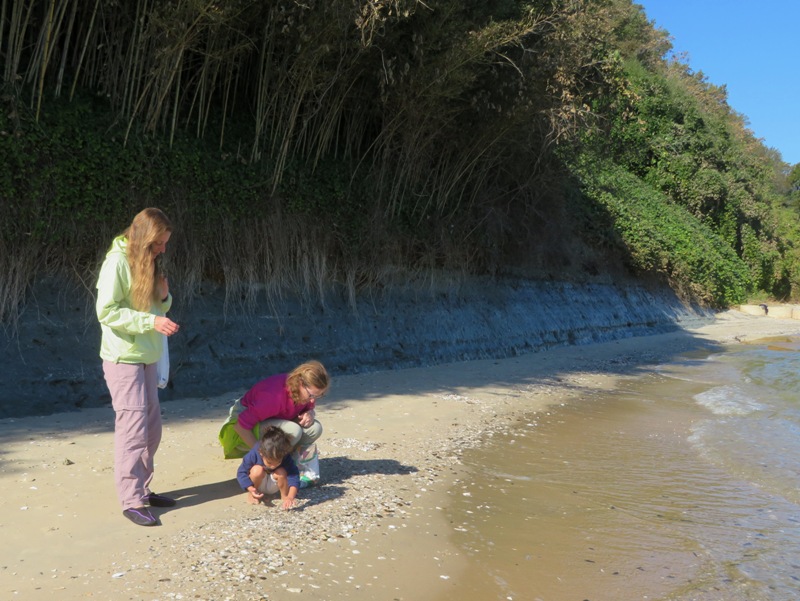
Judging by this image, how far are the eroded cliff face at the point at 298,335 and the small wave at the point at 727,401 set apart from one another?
3073mm

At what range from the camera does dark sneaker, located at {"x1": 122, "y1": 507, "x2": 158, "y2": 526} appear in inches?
151

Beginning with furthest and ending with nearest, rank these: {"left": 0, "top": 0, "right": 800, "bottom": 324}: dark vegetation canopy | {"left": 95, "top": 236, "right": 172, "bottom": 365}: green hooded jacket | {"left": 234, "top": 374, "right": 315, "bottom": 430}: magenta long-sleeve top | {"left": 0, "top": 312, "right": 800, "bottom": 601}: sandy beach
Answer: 1. {"left": 0, "top": 0, "right": 800, "bottom": 324}: dark vegetation canopy
2. {"left": 234, "top": 374, "right": 315, "bottom": 430}: magenta long-sleeve top
3. {"left": 95, "top": 236, "right": 172, "bottom": 365}: green hooded jacket
4. {"left": 0, "top": 312, "right": 800, "bottom": 601}: sandy beach

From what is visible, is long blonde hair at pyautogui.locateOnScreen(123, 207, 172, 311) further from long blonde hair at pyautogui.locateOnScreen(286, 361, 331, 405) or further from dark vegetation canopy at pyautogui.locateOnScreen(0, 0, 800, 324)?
dark vegetation canopy at pyautogui.locateOnScreen(0, 0, 800, 324)

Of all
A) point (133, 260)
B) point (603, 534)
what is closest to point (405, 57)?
point (133, 260)

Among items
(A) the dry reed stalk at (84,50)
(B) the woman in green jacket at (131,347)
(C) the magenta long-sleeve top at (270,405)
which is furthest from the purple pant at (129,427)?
(A) the dry reed stalk at (84,50)

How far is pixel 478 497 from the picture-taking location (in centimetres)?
476

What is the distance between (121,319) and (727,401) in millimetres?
7373

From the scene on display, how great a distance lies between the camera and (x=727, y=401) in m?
8.87

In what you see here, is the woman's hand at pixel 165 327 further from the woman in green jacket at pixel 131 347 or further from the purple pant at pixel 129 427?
the purple pant at pixel 129 427

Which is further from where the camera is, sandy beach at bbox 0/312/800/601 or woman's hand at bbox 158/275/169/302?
woman's hand at bbox 158/275/169/302

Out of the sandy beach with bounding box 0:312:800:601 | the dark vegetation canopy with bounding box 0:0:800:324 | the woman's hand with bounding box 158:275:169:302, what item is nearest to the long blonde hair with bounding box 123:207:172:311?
the woman's hand with bounding box 158:275:169:302

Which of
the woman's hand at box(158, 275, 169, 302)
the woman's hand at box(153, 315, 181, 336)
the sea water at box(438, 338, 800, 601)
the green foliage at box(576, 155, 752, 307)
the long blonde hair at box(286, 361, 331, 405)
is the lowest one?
the sea water at box(438, 338, 800, 601)

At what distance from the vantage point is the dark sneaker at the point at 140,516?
3.84 m

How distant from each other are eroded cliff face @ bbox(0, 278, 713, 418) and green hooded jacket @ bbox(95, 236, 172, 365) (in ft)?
9.17
